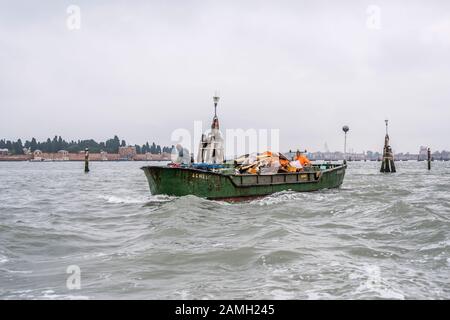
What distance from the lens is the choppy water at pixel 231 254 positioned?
276 inches

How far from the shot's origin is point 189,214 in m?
15.5

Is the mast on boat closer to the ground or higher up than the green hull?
higher up

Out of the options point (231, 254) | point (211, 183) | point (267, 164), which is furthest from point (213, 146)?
point (231, 254)

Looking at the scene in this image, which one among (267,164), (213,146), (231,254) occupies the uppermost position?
(213,146)

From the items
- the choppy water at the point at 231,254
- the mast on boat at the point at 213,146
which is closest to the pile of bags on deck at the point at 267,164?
the mast on boat at the point at 213,146

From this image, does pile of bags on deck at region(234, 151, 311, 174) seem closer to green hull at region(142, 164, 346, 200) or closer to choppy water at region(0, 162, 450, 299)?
green hull at region(142, 164, 346, 200)

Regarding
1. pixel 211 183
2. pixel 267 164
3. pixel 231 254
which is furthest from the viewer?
pixel 267 164

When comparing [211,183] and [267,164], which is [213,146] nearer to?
[267,164]

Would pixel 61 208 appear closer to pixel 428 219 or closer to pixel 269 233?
pixel 269 233

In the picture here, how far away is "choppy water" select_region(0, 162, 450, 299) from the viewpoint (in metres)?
7.01

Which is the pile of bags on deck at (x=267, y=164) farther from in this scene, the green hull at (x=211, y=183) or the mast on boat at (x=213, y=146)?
the mast on boat at (x=213, y=146)

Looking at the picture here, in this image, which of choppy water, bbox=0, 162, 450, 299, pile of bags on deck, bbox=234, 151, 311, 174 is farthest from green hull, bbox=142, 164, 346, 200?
choppy water, bbox=0, 162, 450, 299

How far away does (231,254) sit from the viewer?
9.40 meters
